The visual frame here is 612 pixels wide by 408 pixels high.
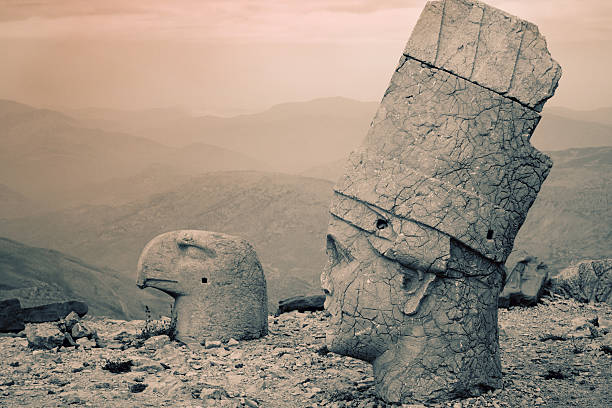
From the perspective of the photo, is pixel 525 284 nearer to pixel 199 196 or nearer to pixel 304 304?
pixel 304 304

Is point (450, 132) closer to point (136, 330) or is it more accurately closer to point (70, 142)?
point (136, 330)

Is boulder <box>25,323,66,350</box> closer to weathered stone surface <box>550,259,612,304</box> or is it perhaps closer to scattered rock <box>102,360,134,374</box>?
scattered rock <box>102,360,134,374</box>

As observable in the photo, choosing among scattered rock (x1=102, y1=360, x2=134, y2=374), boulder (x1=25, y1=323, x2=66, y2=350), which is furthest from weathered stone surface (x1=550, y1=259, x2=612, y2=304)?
boulder (x1=25, y1=323, x2=66, y2=350)

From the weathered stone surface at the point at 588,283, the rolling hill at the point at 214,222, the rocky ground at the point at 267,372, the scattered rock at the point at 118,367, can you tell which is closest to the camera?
the rocky ground at the point at 267,372

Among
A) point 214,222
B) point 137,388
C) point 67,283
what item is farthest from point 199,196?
point 137,388

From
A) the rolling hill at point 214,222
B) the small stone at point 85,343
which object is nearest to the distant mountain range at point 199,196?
the rolling hill at point 214,222

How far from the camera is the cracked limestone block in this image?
827 centimetres

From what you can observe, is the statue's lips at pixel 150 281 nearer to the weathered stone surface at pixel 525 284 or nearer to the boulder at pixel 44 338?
the boulder at pixel 44 338

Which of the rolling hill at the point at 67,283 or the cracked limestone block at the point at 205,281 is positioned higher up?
the cracked limestone block at the point at 205,281

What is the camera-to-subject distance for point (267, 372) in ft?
23.0

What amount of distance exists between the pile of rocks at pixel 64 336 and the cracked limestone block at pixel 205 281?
107cm

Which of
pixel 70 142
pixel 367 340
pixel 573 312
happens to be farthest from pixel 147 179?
pixel 367 340

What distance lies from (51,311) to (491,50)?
26.2 ft

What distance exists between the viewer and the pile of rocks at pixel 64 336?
8141mm
